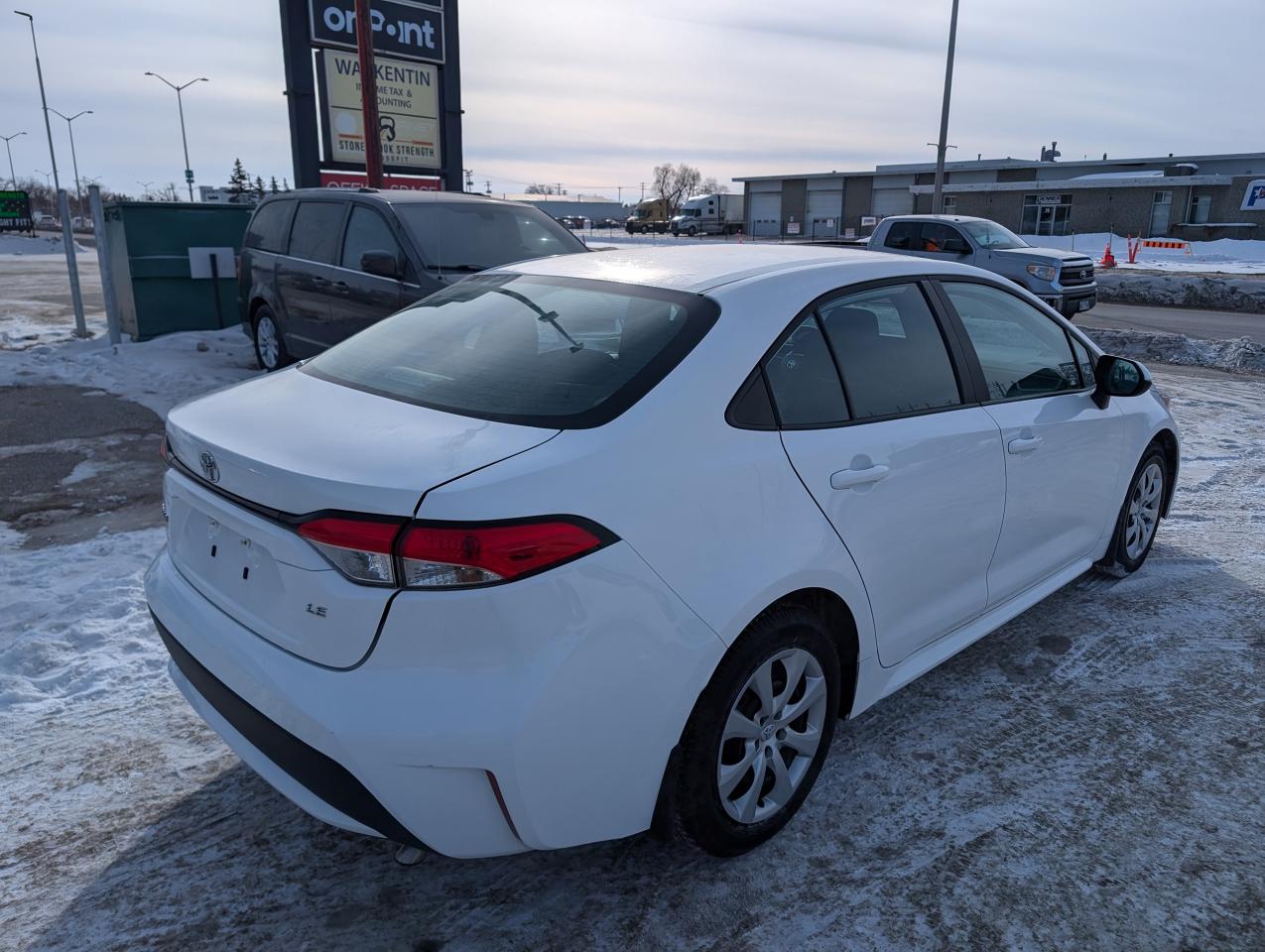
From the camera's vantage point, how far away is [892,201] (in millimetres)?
60688

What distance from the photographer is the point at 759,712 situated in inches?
102

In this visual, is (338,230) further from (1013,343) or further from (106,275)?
(1013,343)

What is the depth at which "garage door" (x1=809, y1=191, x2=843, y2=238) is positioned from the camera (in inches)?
2490

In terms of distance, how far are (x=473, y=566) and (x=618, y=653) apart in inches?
15.9

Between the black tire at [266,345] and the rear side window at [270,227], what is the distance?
637mm

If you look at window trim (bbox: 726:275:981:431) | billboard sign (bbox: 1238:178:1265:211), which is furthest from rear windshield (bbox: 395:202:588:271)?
billboard sign (bbox: 1238:178:1265:211)

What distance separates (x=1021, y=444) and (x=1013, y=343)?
616 millimetres

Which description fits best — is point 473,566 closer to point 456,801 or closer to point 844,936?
point 456,801

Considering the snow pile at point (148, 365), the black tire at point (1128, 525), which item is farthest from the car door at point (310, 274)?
the black tire at point (1128, 525)

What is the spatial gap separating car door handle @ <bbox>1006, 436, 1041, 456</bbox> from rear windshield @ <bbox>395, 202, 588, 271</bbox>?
5.17 m

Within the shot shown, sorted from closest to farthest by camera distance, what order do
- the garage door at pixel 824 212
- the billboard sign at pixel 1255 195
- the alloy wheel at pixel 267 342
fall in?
the alloy wheel at pixel 267 342
the billboard sign at pixel 1255 195
the garage door at pixel 824 212

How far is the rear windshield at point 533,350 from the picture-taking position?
2.46m

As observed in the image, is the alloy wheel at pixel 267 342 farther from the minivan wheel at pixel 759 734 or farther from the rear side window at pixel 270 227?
the minivan wheel at pixel 759 734

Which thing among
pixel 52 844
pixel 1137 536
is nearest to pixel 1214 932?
pixel 1137 536
